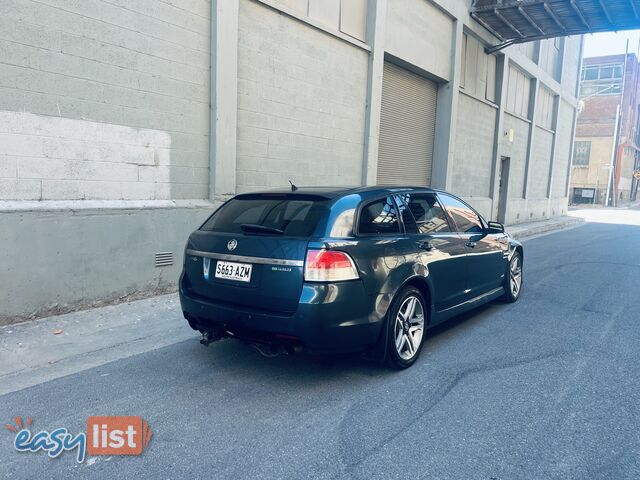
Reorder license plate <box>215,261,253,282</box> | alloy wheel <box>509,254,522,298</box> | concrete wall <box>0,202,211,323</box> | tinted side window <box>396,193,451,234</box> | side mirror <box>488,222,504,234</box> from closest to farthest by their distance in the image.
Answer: license plate <box>215,261,253,282</box> → tinted side window <box>396,193,451,234</box> → concrete wall <box>0,202,211,323</box> → side mirror <box>488,222,504,234</box> → alloy wheel <box>509,254,522,298</box>

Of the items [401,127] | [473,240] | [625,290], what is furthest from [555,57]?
[473,240]

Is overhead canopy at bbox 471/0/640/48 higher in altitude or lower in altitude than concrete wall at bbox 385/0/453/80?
higher

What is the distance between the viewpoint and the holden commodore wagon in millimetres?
3625

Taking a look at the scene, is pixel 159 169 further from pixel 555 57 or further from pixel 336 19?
pixel 555 57

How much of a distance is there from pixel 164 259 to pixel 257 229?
331 centimetres

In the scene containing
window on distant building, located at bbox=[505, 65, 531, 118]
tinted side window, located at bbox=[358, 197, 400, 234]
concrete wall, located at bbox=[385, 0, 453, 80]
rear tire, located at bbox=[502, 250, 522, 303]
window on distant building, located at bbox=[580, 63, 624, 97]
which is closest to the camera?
tinted side window, located at bbox=[358, 197, 400, 234]

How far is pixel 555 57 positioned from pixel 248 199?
2361 centimetres

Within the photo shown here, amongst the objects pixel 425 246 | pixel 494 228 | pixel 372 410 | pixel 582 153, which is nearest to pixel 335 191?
pixel 425 246

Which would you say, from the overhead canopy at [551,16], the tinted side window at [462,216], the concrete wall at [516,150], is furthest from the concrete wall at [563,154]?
the tinted side window at [462,216]

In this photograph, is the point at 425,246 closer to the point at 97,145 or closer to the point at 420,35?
the point at 97,145

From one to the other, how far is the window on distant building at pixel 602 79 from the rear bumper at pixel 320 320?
56665mm

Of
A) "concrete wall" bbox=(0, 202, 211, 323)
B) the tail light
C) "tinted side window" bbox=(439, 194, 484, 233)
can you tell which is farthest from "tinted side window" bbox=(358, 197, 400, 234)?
"concrete wall" bbox=(0, 202, 211, 323)

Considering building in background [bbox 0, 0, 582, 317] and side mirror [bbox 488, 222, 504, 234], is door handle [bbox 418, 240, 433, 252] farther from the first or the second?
building in background [bbox 0, 0, 582, 317]

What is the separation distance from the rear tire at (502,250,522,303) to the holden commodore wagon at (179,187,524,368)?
1.95 m
